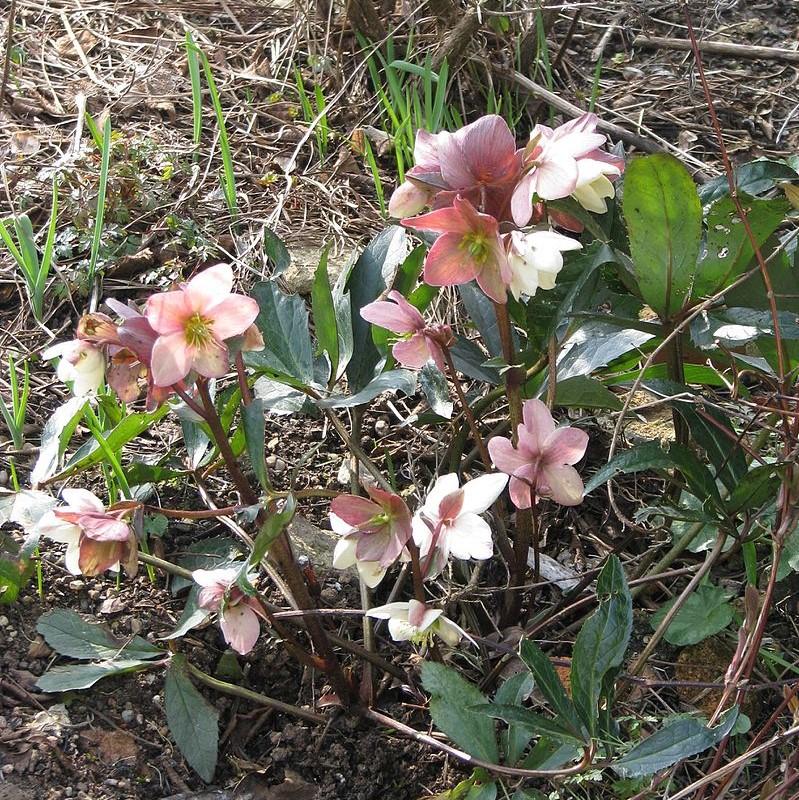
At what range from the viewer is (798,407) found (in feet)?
3.16

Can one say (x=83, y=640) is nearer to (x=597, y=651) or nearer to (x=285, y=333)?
(x=285, y=333)

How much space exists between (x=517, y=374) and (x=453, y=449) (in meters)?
0.29

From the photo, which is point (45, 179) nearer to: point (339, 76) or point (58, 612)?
point (339, 76)

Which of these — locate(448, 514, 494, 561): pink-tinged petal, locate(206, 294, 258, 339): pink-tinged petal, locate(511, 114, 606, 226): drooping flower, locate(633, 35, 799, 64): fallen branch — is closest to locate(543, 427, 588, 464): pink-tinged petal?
locate(448, 514, 494, 561): pink-tinged petal

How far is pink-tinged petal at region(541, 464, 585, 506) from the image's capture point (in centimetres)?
96

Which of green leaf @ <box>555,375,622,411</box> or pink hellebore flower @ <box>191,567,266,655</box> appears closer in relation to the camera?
pink hellebore flower @ <box>191,567,266,655</box>

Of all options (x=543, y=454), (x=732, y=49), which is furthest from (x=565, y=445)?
(x=732, y=49)

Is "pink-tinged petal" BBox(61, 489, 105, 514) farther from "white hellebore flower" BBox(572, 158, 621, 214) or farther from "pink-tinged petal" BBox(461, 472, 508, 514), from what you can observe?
"white hellebore flower" BBox(572, 158, 621, 214)

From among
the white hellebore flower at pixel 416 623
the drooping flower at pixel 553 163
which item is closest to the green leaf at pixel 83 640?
the white hellebore flower at pixel 416 623

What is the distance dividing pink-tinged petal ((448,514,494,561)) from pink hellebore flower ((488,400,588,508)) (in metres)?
0.07

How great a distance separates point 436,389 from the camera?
45.3 inches

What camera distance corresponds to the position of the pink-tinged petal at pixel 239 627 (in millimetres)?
965

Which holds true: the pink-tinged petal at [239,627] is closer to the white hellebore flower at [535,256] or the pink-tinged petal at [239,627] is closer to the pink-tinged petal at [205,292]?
the pink-tinged petal at [205,292]

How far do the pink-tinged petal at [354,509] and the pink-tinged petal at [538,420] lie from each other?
0.17 metres
